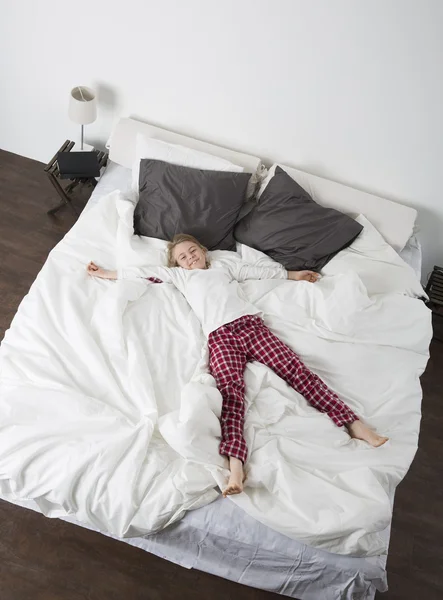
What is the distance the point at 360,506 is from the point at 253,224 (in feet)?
4.58

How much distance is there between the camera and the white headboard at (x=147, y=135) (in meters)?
2.93

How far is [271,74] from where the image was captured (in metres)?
2.68

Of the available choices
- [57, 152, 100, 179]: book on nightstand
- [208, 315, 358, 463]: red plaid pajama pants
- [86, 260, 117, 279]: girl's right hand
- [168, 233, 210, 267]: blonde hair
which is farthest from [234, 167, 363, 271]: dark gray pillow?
[57, 152, 100, 179]: book on nightstand

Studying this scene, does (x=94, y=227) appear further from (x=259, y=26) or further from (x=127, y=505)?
(x=127, y=505)

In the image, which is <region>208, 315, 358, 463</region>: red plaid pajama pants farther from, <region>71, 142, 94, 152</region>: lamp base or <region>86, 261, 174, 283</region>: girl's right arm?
<region>71, 142, 94, 152</region>: lamp base

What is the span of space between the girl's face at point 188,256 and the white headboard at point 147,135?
0.62 metres

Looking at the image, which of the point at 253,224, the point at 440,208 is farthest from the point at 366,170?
the point at 253,224

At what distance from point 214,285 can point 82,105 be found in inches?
47.2

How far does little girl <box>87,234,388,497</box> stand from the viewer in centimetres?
207

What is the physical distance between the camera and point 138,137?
9.47 ft

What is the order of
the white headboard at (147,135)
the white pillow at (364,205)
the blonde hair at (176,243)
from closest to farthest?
1. the blonde hair at (176,243)
2. the white pillow at (364,205)
3. the white headboard at (147,135)

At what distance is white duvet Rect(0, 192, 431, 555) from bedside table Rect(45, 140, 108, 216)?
0.48 meters

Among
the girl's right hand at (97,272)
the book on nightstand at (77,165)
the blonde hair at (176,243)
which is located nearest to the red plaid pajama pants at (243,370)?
the blonde hair at (176,243)

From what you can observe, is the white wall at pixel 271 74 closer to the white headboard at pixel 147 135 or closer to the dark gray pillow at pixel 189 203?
the white headboard at pixel 147 135
